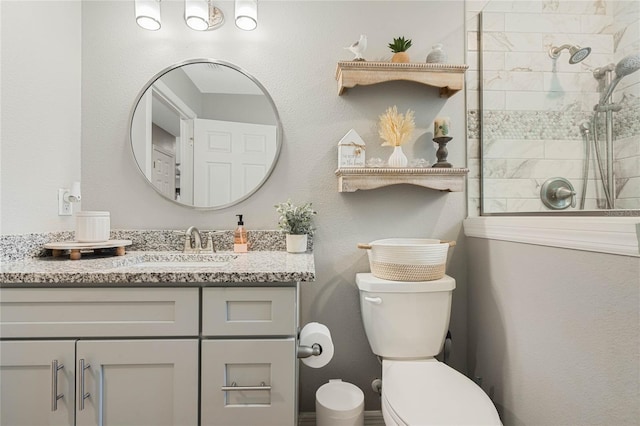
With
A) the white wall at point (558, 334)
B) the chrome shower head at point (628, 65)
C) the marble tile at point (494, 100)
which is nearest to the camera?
the white wall at point (558, 334)

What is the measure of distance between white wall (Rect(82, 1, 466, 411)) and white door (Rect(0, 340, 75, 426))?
737 mm

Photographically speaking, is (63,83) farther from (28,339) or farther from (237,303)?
(237,303)

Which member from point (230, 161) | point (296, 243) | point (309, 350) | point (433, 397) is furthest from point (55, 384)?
point (433, 397)

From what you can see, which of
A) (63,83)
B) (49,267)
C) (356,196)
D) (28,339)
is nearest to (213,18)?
(63,83)

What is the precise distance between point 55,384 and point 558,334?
1.59m

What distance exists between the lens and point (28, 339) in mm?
977

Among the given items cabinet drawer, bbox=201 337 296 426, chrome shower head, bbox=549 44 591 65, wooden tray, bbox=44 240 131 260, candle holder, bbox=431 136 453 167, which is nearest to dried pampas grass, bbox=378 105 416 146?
candle holder, bbox=431 136 453 167

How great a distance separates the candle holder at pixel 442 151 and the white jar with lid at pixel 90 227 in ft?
5.18

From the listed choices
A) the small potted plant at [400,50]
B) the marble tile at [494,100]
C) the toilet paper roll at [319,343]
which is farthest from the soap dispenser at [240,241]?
the marble tile at [494,100]

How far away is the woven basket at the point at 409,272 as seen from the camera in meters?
1.36

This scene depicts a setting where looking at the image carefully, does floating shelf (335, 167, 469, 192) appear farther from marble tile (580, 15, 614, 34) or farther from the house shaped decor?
marble tile (580, 15, 614, 34)

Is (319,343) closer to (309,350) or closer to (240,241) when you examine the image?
(309,350)

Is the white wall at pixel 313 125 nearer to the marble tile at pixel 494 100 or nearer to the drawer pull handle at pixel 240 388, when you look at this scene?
the marble tile at pixel 494 100

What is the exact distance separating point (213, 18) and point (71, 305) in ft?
4.70
